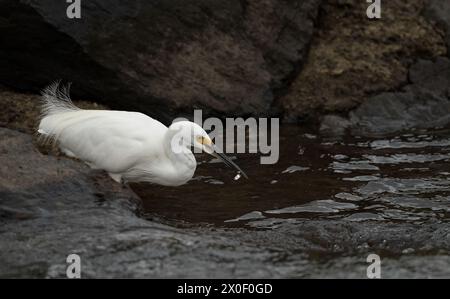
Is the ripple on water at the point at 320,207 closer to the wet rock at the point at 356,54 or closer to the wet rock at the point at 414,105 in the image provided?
the wet rock at the point at 414,105

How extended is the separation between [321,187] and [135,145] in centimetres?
154

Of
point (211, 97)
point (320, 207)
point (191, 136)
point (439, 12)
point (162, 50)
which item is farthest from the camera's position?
point (439, 12)

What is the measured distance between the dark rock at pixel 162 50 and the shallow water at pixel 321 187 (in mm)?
790

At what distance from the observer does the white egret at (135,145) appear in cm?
579

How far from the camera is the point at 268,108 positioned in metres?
8.02

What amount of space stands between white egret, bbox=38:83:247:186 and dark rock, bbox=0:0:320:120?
1.27 m

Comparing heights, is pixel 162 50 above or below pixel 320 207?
above

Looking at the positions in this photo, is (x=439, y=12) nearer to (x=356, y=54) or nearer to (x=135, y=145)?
(x=356, y=54)

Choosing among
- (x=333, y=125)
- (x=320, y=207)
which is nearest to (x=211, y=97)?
(x=333, y=125)

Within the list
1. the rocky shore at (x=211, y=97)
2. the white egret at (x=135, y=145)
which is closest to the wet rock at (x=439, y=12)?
the rocky shore at (x=211, y=97)

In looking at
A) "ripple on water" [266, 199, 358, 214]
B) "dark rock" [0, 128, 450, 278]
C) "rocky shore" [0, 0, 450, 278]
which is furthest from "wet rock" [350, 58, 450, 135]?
"dark rock" [0, 128, 450, 278]

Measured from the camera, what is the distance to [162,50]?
7578 millimetres

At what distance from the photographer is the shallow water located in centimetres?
570
